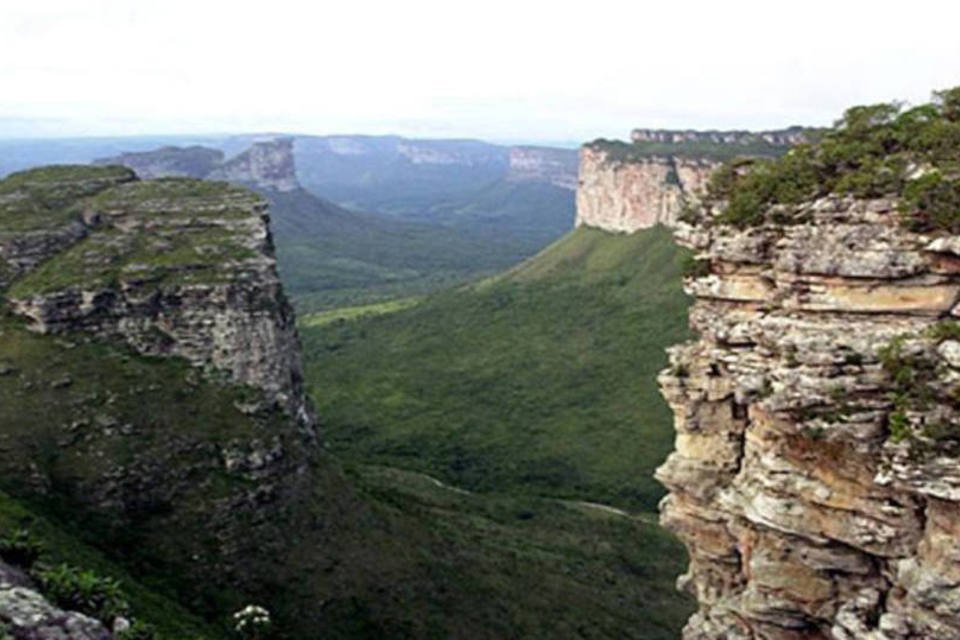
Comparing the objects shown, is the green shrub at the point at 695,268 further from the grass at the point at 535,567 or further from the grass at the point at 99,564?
the grass at the point at 535,567

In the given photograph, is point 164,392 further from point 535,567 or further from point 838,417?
point 838,417

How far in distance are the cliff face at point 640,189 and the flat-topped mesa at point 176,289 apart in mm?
102413

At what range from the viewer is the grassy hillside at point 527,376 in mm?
109500

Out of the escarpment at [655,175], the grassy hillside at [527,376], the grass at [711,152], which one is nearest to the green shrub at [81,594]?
the grassy hillside at [527,376]

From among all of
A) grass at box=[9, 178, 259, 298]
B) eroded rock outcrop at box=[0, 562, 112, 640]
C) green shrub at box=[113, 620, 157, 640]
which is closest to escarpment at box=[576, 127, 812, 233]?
grass at box=[9, 178, 259, 298]

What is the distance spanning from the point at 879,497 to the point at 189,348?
5153 cm

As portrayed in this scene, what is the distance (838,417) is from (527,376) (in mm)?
116708

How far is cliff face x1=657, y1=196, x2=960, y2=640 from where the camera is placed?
23266 mm

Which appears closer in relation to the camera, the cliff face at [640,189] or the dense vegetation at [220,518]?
the dense vegetation at [220,518]

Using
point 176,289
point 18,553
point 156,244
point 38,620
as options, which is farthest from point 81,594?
point 156,244

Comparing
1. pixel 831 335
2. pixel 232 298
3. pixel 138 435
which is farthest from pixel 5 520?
pixel 831 335

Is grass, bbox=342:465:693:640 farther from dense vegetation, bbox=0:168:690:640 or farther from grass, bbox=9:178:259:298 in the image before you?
grass, bbox=9:178:259:298

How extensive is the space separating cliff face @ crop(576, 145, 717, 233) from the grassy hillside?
14.2ft

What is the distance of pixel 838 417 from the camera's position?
24.6 m
